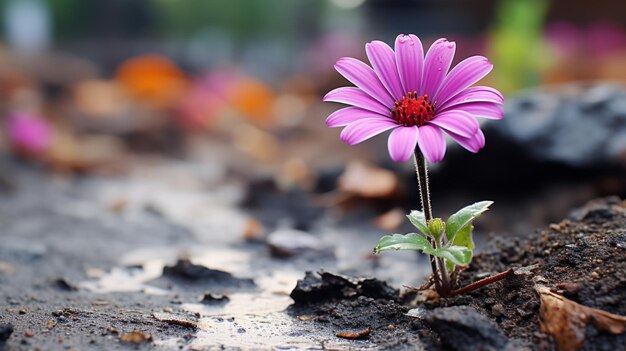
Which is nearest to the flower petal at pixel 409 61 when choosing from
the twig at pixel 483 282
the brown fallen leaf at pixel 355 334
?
the twig at pixel 483 282

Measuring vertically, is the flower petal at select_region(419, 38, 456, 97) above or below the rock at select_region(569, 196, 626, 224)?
above

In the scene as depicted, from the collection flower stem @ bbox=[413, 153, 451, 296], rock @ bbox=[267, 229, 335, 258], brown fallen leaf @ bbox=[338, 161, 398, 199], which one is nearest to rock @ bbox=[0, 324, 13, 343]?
flower stem @ bbox=[413, 153, 451, 296]

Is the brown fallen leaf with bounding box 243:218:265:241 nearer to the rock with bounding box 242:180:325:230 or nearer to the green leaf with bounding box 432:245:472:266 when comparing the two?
the rock with bounding box 242:180:325:230

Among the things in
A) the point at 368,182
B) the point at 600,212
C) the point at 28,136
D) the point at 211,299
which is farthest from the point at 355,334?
the point at 28,136

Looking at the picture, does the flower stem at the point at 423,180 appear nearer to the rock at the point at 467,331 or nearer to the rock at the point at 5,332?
the rock at the point at 467,331

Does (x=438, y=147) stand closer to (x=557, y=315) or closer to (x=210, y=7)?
(x=557, y=315)
